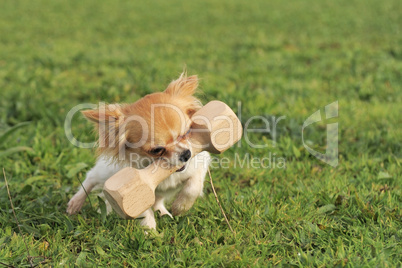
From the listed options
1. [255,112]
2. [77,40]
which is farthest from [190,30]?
[255,112]

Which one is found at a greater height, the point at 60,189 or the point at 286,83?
the point at 286,83

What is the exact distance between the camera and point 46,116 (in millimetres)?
5355

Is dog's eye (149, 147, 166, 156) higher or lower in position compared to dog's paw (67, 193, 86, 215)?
higher

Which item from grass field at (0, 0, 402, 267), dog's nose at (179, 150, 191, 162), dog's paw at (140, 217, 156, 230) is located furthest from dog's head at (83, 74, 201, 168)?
grass field at (0, 0, 402, 267)

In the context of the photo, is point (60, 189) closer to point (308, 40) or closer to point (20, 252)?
point (20, 252)

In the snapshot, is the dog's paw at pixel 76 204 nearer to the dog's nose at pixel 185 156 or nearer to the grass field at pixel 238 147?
the grass field at pixel 238 147

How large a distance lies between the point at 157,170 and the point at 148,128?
27cm

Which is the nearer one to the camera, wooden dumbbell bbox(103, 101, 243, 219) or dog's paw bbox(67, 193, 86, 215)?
wooden dumbbell bbox(103, 101, 243, 219)

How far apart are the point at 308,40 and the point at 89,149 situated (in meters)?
6.65

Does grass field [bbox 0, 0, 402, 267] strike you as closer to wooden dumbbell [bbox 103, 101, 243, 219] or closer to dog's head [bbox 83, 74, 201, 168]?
wooden dumbbell [bbox 103, 101, 243, 219]

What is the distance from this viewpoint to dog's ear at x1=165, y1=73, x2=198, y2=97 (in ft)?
10.2

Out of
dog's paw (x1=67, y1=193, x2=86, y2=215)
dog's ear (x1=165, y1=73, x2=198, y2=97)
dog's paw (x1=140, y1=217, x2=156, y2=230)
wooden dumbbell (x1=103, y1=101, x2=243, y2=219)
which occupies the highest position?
dog's ear (x1=165, y1=73, x2=198, y2=97)

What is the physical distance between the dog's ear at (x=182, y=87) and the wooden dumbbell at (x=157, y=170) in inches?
7.4

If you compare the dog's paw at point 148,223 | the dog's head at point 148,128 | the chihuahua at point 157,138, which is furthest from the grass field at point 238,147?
the dog's head at point 148,128
